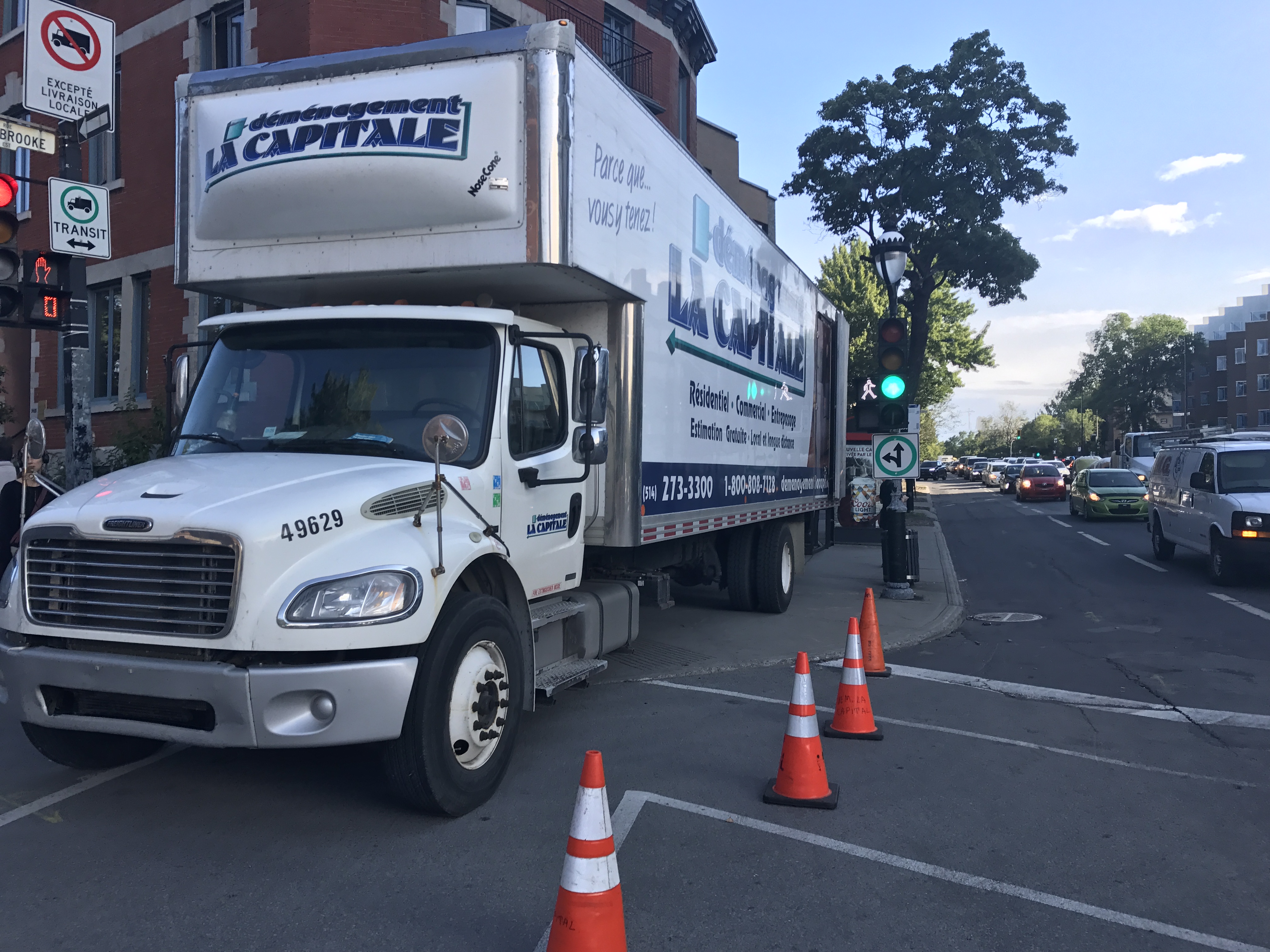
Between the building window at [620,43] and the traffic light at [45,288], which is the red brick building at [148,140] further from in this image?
the traffic light at [45,288]

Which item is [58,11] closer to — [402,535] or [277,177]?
[277,177]

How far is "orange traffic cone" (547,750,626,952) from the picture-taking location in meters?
3.09

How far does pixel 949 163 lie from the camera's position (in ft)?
105

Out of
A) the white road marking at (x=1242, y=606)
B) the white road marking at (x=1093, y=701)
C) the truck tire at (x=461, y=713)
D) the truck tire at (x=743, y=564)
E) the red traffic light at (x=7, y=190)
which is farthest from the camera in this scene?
the white road marking at (x=1242, y=606)

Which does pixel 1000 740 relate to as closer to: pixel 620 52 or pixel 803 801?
pixel 803 801

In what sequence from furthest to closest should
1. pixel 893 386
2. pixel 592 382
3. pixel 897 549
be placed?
pixel 897 549, pixel 893 386, pixel 592 382

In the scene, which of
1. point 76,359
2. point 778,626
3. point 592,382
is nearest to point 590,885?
point 592,382

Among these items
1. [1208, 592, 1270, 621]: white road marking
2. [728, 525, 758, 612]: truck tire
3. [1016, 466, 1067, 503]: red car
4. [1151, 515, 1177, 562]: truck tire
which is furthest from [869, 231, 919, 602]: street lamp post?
[1016, 466, 1067, 503]: red car

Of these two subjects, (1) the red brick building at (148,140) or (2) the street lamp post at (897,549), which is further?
(1) the red brick building at (148,140)

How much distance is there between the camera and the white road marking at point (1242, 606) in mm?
11391

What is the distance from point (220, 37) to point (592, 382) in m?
13.5

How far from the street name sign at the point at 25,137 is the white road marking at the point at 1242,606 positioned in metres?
13.2

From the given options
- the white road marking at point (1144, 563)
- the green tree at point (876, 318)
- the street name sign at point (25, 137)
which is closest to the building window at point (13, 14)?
the street name sign at point (25, 137)

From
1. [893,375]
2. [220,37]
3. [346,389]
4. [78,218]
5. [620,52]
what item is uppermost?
[620,52]
